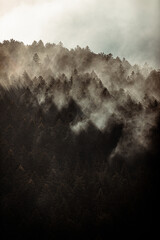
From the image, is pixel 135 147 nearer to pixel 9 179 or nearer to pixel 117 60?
pixel 9 179

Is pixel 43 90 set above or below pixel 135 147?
above

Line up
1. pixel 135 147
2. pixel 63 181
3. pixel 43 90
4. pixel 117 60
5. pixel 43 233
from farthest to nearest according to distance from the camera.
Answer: pixel 117 60
pixel 43 90
pixel 135 147
pixel 63 181
pixel 43 233

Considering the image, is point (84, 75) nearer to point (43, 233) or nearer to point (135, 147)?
point (135, 147)

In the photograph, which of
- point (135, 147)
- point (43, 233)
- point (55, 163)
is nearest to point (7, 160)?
point (55, 163)

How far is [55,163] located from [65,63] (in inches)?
2908

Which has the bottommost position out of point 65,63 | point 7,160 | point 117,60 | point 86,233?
point 86,233

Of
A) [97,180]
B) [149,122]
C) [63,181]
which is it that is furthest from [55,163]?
[149,122]

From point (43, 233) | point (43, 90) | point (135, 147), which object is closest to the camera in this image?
point (43, 233)

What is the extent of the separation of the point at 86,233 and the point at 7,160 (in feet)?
117

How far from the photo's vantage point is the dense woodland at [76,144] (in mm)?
69062

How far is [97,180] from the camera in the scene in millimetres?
84250

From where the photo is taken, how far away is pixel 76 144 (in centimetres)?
10169

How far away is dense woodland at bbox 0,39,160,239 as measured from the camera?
227 feet

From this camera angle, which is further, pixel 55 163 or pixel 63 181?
pixel 55 163
